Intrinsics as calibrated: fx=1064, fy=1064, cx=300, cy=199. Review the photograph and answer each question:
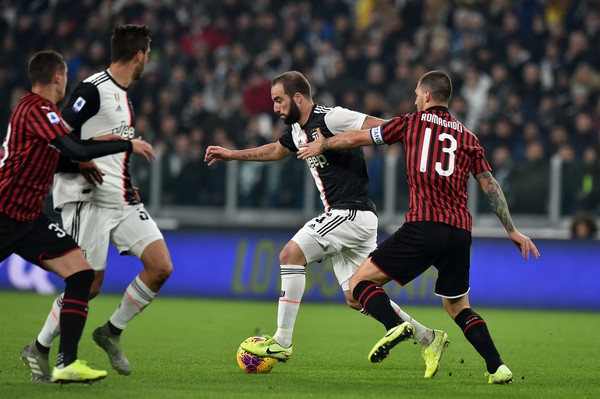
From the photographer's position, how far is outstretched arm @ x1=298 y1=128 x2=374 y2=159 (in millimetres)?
7827

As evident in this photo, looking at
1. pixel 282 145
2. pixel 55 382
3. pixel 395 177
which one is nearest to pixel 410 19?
pixel 395 177

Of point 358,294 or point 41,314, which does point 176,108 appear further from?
point 358,294

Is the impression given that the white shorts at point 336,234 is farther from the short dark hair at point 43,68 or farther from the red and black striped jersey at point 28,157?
the short dark hair at point 43,68

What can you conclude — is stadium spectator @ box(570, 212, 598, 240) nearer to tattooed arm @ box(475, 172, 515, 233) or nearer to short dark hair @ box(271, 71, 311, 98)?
→ short dark hair @ box(271, 71, 311, 98)

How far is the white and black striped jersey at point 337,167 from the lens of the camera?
8750mm

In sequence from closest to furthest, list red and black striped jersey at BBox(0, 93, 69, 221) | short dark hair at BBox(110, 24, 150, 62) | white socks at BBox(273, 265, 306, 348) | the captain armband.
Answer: red and black striped jersey at BBox(0, 93, 69, 221) → the captain armband → short dark hair at BBox(110, 24, 150, 62) → white socks at BBox(273, 265, 306, 348)

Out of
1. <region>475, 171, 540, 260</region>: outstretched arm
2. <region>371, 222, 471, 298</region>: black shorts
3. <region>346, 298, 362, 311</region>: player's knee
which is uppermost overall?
<region>475, 171, 540, 260</region>: outstretched arm

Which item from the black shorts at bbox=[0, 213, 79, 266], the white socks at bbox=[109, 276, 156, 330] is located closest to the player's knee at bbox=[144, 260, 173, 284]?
the white socks at bbox=[109, 276, 156, 330]

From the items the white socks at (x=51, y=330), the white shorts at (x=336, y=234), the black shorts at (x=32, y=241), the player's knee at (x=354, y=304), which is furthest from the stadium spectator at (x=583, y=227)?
the black shorts at (x=32, y=241)

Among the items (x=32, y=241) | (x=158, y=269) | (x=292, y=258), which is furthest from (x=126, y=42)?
(x=292, y=258)

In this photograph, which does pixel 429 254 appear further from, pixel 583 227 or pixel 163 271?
pixel 583 227

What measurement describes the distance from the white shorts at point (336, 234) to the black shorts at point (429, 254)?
0.87 m

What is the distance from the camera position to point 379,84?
1873 centimetres

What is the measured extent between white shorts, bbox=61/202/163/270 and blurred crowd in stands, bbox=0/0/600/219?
29.8ft
